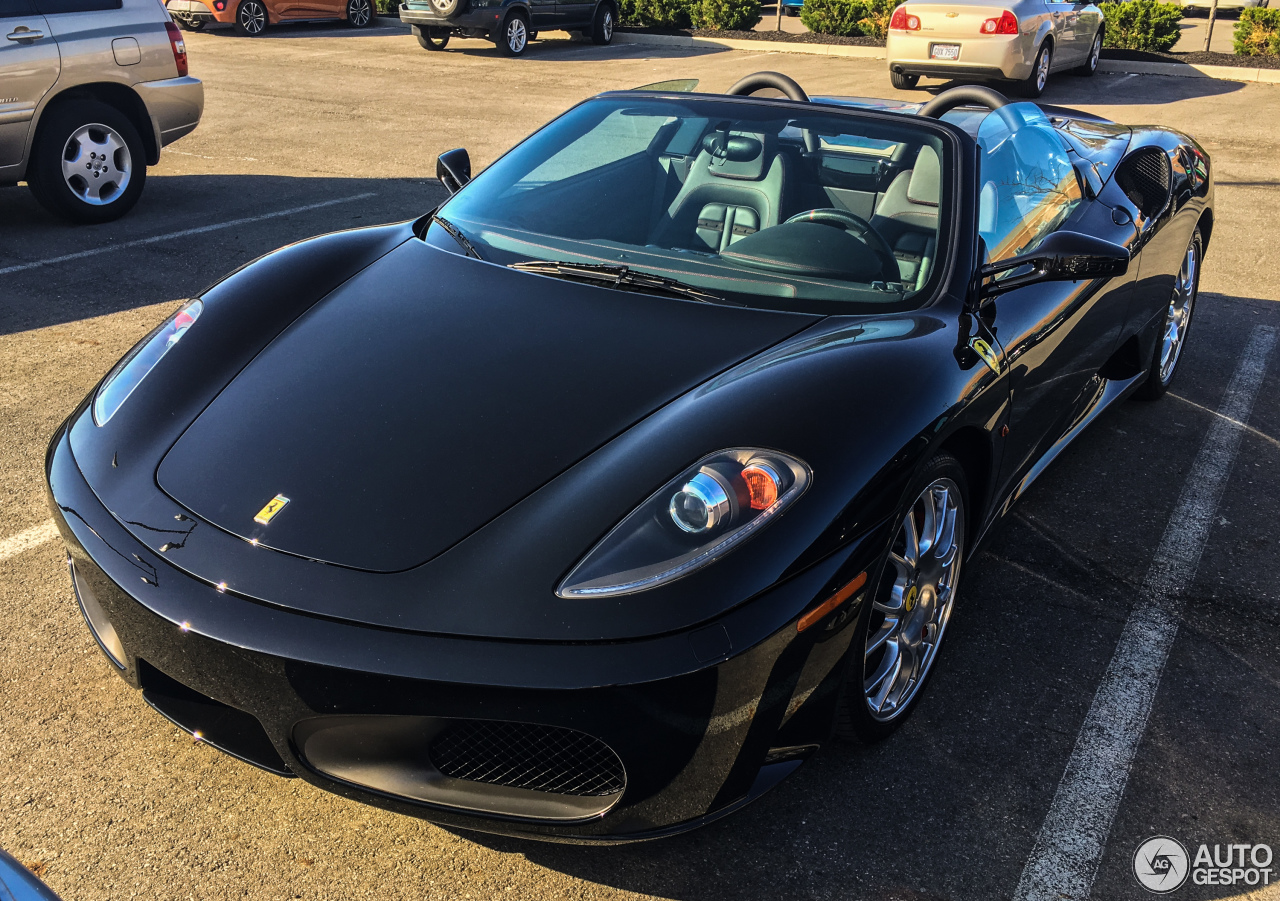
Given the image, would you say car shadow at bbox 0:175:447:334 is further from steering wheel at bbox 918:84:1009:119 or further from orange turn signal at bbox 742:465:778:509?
orange turn signal at bbox 742:465:778:509

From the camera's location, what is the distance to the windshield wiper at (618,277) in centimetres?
291

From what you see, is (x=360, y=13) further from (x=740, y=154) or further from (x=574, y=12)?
(x=740, y=154)

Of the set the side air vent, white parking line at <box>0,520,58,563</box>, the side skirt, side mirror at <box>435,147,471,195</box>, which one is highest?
side mirror at <box>435,147,471,195</box>

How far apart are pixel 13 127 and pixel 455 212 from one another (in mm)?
4589

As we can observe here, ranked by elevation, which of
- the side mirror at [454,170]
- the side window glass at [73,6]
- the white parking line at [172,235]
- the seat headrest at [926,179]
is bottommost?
the white parking line at [172,235]

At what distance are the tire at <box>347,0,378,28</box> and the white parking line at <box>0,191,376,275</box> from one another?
43.9ft

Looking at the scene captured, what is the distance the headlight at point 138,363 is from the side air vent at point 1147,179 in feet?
10.7

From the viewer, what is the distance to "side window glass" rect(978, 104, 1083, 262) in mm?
3234

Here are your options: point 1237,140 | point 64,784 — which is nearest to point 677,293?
point 64,784

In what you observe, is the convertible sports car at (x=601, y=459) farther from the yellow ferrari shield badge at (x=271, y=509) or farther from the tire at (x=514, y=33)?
the tire at (x=514, y=33)

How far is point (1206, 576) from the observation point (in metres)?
3.47

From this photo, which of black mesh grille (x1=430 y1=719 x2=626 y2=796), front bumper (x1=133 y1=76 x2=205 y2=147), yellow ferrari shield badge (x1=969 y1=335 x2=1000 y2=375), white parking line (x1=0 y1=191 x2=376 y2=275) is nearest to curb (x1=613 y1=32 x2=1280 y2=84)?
white parking line (x1=0 y1=191 x2=376 y2=275)

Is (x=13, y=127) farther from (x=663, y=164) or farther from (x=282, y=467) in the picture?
(x=282, y=467)

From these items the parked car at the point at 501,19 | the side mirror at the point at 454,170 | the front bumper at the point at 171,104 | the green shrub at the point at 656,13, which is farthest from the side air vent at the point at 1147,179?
the green shrub at the point at 656,13
